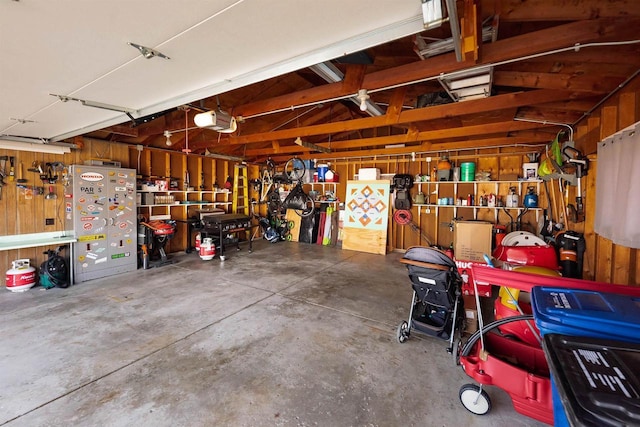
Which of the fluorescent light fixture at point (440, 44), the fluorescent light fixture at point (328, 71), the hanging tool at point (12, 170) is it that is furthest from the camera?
the hanging tool at point (12, 170)

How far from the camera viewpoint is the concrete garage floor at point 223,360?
70.0 inches

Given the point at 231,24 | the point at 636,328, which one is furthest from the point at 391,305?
the point at 231,24

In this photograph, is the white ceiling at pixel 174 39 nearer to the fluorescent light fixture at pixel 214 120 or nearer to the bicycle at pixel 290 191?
the fluorescent light fixture at pixel 214 120

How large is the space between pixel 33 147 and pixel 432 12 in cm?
597

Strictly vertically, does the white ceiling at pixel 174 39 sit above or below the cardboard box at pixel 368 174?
above

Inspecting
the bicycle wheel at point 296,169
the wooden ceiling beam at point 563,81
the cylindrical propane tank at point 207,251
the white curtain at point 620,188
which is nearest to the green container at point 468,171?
the white curtain at point 620,188

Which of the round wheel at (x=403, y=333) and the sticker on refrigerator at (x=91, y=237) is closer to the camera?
the round wheel at (x=403, y=333)

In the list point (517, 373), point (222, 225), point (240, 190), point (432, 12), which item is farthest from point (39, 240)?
point (517, 373)

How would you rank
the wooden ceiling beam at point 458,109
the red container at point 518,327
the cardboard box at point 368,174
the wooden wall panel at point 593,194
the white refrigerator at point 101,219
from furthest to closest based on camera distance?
the cardboard box at point 368,174, the white refrigerator at point 101,219, the wooden ceiling beam at point 458,109, the wooden wall panel at point 593,194, the red container at point 518,327

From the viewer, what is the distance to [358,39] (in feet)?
5.02

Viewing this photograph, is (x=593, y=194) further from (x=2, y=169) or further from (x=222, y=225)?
(x=2, y=169)

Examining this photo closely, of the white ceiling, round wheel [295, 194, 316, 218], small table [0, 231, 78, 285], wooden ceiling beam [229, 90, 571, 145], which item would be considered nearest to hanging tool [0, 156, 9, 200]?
small table [0, 231, 78, 285]

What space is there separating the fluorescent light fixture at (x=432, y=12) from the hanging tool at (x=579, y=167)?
3013 mm

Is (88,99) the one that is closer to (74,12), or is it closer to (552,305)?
(74,12)
